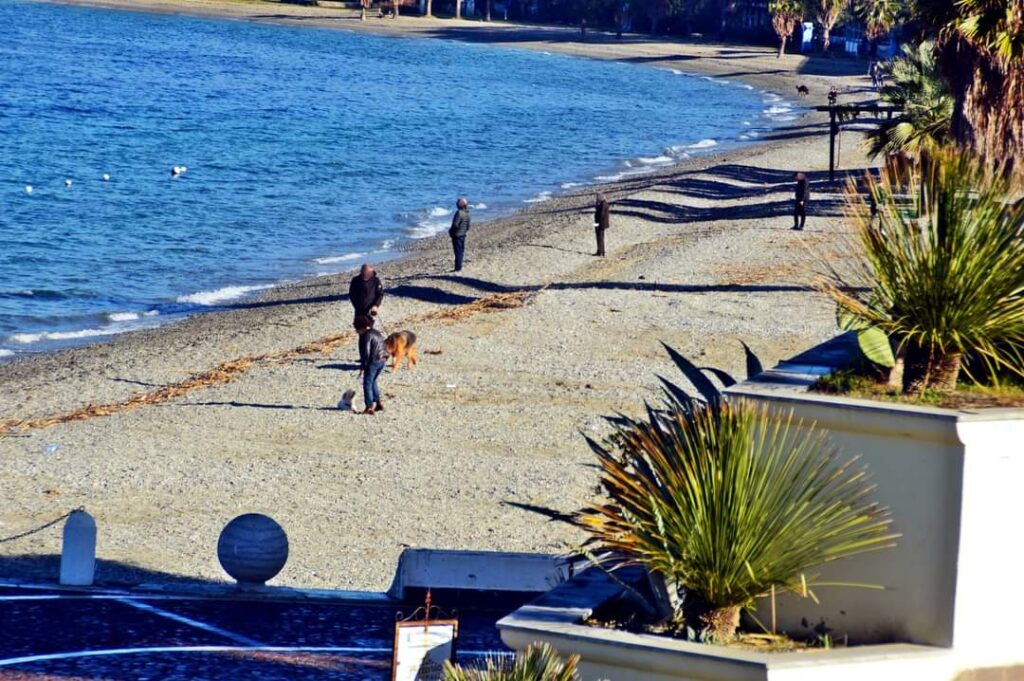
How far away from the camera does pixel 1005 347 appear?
22.4 feet

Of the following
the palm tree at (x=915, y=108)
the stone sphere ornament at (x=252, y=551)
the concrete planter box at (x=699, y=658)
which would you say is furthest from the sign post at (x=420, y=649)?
the palm tree at (x=915, y=108)

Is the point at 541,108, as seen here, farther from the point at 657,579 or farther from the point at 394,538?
the point at 657,579

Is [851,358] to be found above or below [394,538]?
above

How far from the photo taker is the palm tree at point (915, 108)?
27.4 m

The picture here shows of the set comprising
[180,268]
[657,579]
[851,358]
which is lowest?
[180,268]

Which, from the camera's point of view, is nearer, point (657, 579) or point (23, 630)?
point (657, 579)

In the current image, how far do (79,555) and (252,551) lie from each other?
1.50m

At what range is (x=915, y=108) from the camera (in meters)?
29.1

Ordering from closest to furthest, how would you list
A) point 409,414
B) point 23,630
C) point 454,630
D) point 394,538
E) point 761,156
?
point 454,630
point 23,630
point 394,538
point 409,414
point 761,156

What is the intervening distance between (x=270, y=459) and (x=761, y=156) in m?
41.8

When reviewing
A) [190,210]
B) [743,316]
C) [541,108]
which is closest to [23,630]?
[743,316]

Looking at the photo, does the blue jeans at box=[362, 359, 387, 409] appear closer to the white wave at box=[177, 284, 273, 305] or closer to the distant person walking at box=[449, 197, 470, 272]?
the distant person walking at box=[449, 197, 470, 272]

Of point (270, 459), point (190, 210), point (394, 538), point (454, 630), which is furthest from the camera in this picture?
point (190, 210)

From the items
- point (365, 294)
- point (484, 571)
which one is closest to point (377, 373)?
point (365, 294)
